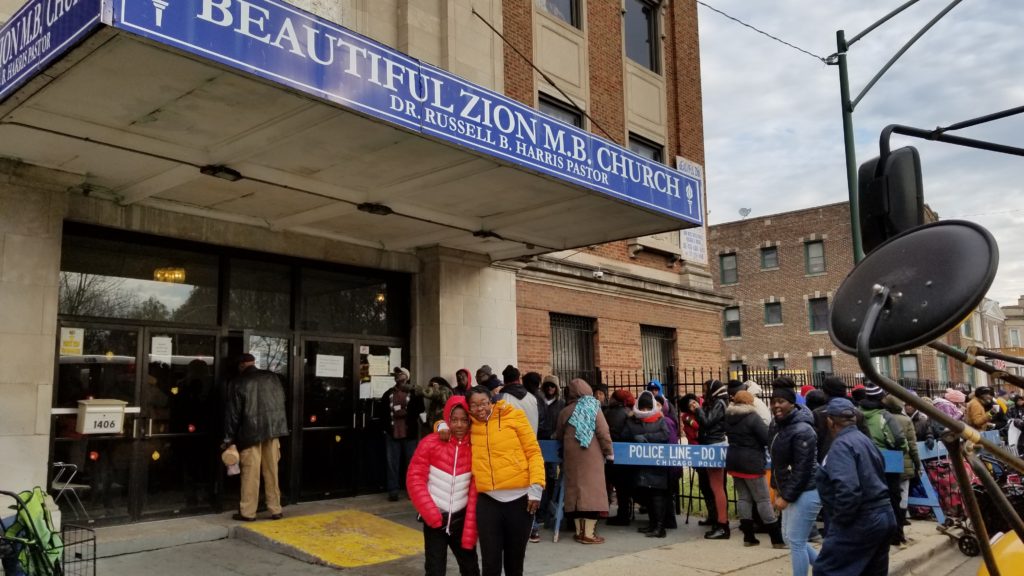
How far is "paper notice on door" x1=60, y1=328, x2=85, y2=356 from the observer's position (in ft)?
27.0

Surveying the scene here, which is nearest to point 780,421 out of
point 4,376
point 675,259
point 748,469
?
point 748,469

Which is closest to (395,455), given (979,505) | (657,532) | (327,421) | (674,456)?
(327,421)

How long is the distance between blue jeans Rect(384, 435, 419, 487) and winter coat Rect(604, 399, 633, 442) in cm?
278

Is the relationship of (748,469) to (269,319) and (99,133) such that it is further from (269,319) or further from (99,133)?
(99,133)

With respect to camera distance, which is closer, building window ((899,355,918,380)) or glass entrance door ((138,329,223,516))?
Answer: glass entrance door ((138,329,223,516))

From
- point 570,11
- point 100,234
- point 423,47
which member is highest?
point 570,11

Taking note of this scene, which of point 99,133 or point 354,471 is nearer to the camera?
point 99,133

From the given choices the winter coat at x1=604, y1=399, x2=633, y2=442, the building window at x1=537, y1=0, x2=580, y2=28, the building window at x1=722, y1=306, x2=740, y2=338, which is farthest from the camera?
the building window at x1=722, y1=306, x2=740, y2=338

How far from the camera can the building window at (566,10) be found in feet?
50.8

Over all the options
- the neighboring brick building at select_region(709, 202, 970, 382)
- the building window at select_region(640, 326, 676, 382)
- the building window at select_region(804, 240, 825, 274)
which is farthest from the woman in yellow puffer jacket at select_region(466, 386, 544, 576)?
the building window at select_region(804, 240, 825, 274)

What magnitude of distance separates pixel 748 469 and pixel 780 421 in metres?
1.64

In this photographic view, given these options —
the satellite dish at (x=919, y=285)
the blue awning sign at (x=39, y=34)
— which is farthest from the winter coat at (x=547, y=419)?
the satellite dish at (x=919, y=285)

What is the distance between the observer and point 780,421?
22.6 ft

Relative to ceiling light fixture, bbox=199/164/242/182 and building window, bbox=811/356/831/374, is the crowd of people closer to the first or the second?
ceiling light fixture, bbox=199/164/242/182
